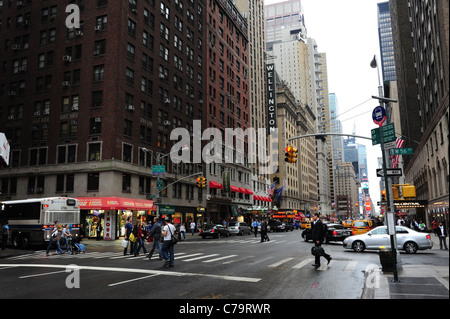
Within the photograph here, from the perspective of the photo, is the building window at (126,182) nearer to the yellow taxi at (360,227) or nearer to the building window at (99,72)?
the building window at (99,72)

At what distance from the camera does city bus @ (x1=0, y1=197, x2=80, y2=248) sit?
24812 millimetres

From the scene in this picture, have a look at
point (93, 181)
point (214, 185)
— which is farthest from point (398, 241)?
point (214, 185)

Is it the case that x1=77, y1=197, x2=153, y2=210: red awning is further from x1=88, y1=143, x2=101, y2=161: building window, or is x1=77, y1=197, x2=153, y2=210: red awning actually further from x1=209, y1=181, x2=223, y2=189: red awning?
x1=209, y1=181, x2=223, y2=189: red awning

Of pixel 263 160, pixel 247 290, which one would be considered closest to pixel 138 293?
pixel 247 290

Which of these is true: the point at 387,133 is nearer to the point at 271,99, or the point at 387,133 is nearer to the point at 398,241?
the point at 398,241

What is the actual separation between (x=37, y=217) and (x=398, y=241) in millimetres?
23470

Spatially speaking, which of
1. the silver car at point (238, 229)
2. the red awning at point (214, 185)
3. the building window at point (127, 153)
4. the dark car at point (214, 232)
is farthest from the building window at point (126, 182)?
the red awning at point (214, 185)

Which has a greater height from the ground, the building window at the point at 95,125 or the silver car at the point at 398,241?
the building window at the point at 95,125

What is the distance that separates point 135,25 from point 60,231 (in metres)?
28.7

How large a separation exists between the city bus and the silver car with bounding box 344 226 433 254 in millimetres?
18777

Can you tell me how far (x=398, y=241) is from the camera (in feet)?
64.1

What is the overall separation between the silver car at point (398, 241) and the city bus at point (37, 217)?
1878cm

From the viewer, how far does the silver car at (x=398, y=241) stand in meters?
19.4
